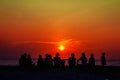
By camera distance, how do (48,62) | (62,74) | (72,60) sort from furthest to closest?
(48,62) → (72,60) → (62,74)

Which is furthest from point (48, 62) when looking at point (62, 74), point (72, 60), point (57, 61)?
point (62, 74)

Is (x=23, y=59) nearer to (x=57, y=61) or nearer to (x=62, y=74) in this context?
(x=57, y=61)

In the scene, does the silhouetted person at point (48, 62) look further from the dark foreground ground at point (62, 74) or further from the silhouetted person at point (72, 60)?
the silhouetted person at point (72, 60)

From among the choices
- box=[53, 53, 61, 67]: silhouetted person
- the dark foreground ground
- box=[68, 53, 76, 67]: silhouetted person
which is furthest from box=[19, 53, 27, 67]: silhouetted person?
box=[68, 53, 76, 67]: silhouetted person

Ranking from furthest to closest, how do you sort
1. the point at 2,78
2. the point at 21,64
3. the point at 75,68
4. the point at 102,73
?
the point at 21,64
the point at 75,68
the point at 102,73
the point at 2,78

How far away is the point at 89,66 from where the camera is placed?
110ft

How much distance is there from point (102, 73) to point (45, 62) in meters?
7.88

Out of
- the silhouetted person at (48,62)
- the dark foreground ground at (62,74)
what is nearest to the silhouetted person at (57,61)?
the silhouetted person at (48,62)

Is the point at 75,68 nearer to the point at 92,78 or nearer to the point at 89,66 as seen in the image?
the point at 89,66

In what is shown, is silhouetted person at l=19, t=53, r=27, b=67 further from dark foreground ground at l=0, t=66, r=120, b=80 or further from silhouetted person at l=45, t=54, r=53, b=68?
silhouetted person at l=45, t=54, r=53, b=68

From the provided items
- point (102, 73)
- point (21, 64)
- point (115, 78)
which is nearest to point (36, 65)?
point (21, 64)

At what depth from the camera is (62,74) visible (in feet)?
94.9

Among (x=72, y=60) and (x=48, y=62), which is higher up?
(x=72, y=60)

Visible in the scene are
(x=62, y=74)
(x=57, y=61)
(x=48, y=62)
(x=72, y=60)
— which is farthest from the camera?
(x=57, y=61)
